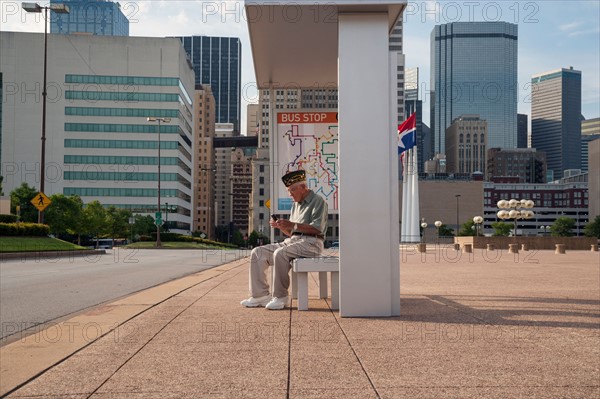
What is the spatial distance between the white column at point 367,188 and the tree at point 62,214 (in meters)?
63.9

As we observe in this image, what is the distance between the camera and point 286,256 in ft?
27.6

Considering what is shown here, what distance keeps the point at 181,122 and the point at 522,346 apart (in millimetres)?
115968

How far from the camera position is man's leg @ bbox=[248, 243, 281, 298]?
28.4 feet

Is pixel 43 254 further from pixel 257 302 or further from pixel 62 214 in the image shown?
pixel 62 214

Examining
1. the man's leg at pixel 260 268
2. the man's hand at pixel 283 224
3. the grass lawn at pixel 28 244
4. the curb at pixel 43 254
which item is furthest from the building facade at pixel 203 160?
the man's hand at pixel 283 224

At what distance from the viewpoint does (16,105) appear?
377 ft

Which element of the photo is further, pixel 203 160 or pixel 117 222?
pixel 203 160

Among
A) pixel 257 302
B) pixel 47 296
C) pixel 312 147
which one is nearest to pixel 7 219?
pixel 47 296

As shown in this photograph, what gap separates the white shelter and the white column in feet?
0.04

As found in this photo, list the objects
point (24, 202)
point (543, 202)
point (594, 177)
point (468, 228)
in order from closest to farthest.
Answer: point (24, 202)
point (468, 228)
point (594, 177)
point (543, 202)

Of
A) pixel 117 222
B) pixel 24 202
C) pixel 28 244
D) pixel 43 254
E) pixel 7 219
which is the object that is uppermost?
pixel 24 202

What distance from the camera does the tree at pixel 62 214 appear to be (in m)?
67.4

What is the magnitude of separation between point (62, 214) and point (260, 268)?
63345 millimetres

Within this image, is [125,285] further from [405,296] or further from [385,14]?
[385,14]
